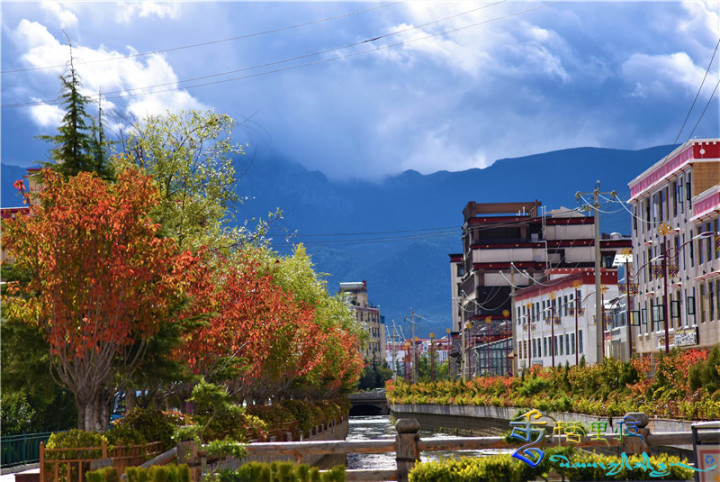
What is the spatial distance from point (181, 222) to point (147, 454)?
17194mm

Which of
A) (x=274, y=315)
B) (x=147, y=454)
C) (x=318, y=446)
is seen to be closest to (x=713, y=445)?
(x=318, y=446)

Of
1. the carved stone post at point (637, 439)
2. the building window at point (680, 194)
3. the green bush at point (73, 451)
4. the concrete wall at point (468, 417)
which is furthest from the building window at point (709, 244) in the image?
the green bush at point (73, 451)

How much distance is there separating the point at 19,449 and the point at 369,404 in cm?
13726

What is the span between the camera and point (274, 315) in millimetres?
35500

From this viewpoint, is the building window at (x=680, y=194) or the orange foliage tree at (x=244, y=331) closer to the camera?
the orange foliage tree at (x=244, y=331)

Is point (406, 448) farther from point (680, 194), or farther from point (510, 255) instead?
point (510, 255)

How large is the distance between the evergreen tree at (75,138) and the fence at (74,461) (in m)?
9.04

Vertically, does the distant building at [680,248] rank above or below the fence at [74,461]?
above

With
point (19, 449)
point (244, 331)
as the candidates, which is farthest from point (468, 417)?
point (19, 449)

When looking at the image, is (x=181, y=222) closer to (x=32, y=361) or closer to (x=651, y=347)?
(x=32, y=361)

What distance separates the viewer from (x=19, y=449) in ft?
104

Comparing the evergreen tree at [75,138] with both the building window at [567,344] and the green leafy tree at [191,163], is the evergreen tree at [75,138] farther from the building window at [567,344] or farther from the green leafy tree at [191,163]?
the building window at [567,344]

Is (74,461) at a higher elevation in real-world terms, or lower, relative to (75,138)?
lower

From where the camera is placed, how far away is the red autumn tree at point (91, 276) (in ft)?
67.6
